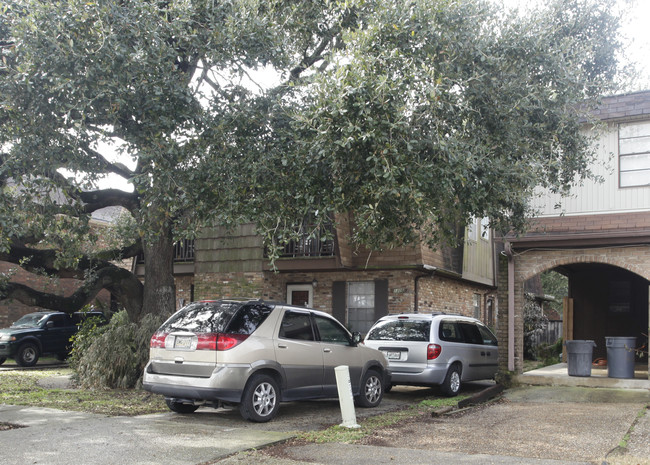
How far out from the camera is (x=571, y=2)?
12695 mm

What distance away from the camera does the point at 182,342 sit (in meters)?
9.07

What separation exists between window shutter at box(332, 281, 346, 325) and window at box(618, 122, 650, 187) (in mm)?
7876

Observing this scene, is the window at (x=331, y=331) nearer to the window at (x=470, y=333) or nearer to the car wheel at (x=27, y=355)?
the window at (x=470, y=333)

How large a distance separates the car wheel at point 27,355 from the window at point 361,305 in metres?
9.33

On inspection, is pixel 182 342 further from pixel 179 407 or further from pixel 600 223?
pixel 600 223

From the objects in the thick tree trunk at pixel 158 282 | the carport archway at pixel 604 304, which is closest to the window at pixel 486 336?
the carport archway at pixel 604 304

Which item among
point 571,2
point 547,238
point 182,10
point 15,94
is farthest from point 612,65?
point 15,94

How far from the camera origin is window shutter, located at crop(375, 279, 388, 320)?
58.6 feet

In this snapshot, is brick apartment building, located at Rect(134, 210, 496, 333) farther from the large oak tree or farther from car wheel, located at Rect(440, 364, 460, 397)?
the large oak tree

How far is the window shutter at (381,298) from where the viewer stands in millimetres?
17859

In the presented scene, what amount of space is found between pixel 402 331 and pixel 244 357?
455cm

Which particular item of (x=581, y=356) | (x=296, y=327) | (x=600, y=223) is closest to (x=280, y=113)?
(x=296, y=327)

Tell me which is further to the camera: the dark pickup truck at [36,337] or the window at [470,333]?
the dark pickup truck at [36,337]

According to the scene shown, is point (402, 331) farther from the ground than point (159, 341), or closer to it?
farther from the ground
